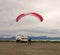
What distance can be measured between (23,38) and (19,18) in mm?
32097

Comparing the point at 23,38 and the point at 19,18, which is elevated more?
the point at 19,18

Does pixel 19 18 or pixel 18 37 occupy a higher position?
pixel 19 18

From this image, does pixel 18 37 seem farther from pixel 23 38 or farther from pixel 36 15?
pixel 36 15

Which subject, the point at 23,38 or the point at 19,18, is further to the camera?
the point at 23,38

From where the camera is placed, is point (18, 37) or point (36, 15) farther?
point (18, 37)

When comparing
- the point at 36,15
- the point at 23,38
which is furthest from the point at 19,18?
the point at 23,38

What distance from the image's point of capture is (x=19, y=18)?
38.8m

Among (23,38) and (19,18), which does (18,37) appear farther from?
(19,18)

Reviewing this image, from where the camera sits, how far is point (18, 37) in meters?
71.1

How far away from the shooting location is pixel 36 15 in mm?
37312

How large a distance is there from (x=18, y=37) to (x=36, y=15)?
113 feet

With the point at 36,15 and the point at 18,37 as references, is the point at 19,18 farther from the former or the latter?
the point at 18,37

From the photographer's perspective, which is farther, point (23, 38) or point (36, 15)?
point (23, 38)

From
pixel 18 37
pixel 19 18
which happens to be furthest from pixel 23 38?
pixel 19 18
